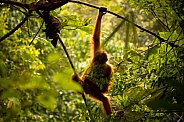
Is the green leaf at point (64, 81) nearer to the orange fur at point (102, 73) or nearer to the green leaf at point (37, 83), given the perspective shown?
the green leaf at point (37, 83)

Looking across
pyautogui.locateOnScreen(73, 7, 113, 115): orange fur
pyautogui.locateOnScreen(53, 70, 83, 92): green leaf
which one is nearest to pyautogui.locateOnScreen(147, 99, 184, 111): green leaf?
pyautogui.locateOnScreen(53, 70, 83, 92): green leaf

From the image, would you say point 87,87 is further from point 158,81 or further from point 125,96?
point 158,81

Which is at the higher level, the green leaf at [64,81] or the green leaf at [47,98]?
the green leaf at [64,81]

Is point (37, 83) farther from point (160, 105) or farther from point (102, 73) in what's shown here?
point (102, 73)

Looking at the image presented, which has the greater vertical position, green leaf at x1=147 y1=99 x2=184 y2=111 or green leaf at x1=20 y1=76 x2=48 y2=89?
green leaf at x1=20 y1=76 x2=48 y2=89

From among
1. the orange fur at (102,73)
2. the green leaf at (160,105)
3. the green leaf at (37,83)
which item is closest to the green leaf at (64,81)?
the green leaf at (37,83)

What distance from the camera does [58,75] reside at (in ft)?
2.14

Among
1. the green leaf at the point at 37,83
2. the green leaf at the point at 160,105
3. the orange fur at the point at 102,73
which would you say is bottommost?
the orange fur at the point at 102,73

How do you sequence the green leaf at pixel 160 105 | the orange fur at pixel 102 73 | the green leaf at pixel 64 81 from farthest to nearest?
the orange fur at pixel 102 73 < the green leaf at pixel 160 105 < the green leaf at pixel 64 81

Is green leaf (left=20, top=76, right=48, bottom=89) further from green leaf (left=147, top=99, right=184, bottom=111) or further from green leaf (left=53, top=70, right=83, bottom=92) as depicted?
green leaf (left=147, top=99, right=184, bottom=111)

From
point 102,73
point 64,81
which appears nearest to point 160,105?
point 64,81

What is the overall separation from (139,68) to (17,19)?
8.47 ft

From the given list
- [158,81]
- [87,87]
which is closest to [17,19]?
[87,87]

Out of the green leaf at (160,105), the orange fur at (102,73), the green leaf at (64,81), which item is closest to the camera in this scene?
the green leaf at (64,81)
